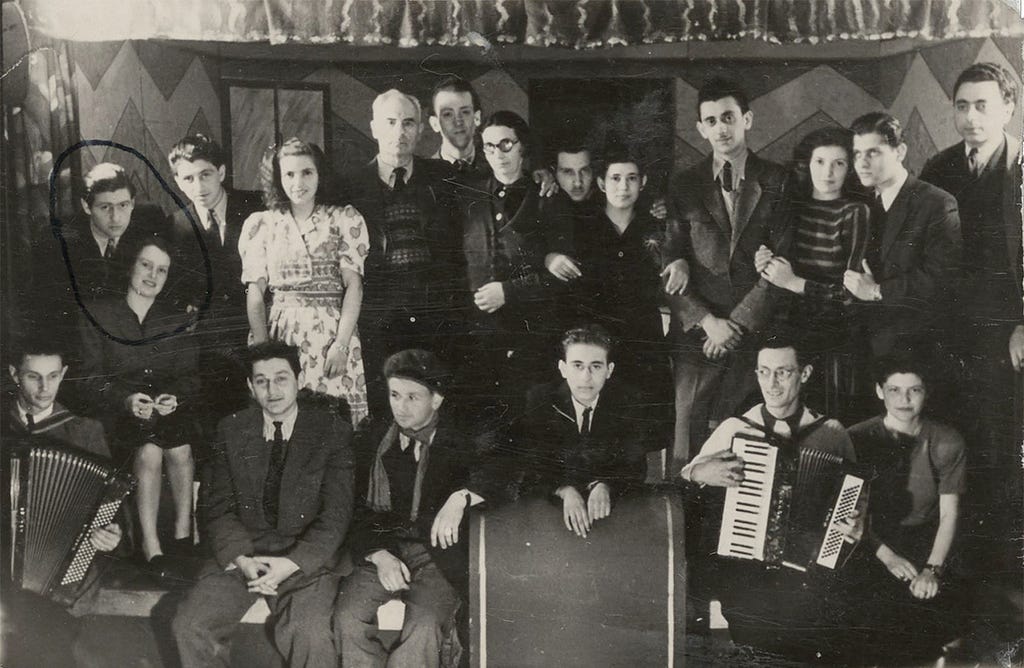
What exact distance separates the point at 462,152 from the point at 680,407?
0.96m

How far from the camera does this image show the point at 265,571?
2424 mm

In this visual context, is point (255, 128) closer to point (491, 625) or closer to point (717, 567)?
point (491, 625)

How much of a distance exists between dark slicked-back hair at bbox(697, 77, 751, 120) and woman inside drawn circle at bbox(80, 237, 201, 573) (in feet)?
5.30

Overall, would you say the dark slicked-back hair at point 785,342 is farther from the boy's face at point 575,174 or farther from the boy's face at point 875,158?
the boy's face at point 575,174

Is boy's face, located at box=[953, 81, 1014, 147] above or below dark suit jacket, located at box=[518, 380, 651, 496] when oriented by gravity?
above

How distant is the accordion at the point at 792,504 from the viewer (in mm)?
2428

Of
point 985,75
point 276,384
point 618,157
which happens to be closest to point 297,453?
point 276,384

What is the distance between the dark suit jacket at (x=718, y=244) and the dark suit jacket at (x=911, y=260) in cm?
31

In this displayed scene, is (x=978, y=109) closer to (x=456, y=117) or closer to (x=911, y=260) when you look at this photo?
(x=911, y=260)

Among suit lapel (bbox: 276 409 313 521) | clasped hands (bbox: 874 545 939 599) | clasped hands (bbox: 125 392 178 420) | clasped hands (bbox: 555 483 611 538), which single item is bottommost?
clasped hands (bbox: 874 545 939 599)

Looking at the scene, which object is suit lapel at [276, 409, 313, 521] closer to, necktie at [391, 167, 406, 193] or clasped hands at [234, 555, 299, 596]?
clasped hands at [234, 555, 299, 596]

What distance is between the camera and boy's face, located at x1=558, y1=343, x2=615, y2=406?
94.7 inches

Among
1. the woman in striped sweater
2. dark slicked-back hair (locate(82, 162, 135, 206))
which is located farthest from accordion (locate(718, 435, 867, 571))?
dark slicked-back hair (locate(82, 162, 135, 206))

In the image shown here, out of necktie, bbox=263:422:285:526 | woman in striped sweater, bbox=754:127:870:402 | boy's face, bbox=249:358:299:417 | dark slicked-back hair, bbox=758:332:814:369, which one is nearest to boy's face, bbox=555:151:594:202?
woman in striped sweater, bbox=754:127:870:402
